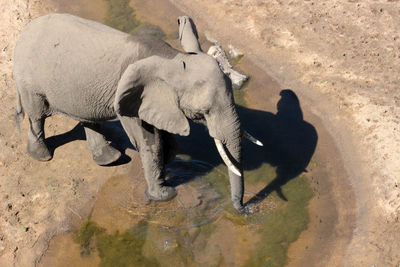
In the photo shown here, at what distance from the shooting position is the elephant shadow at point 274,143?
970cm

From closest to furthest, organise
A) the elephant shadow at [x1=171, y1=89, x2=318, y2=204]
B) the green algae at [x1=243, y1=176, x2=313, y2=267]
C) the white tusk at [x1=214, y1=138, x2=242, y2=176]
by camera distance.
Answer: the white tusk at [x1=214, y1=138, x2=242, y2=176]
the green algae at [x1=243, y1=176, x2=313, y2=267]
the elephant shadow at [x1=171, y1=89, x2=318, y2=204]

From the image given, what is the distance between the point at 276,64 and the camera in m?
11.9

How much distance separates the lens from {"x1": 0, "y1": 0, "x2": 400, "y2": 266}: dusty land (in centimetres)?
865

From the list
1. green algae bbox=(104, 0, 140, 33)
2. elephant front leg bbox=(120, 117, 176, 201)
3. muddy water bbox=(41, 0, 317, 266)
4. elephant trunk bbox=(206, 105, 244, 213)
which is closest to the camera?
elephant trunk bbox=(206, 105, 244, 213)

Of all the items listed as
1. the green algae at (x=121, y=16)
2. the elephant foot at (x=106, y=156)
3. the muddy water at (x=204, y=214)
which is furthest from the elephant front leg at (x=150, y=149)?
the green algae at (x=121, y=16)

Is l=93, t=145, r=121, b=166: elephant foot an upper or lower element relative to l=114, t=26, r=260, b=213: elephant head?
lower

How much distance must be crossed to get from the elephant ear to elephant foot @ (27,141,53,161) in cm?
312

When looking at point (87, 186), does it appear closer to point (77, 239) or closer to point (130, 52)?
point (77, 239)

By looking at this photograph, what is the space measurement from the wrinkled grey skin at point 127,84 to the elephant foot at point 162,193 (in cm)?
17

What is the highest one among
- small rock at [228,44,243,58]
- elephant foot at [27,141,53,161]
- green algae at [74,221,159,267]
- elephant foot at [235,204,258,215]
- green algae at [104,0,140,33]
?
small rock at [228,44,243,58]

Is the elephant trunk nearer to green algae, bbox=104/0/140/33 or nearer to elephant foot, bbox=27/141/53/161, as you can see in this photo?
elephant foot, bbox=27/141/53/161

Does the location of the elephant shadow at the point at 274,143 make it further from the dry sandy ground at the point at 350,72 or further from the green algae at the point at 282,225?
the dry sandy ground at the point at 350,72

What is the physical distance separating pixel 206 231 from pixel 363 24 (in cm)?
692

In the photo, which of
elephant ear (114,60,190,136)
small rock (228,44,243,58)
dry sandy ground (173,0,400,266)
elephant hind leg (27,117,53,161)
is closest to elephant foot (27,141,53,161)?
elephant hind leg (27,117,53,161)
